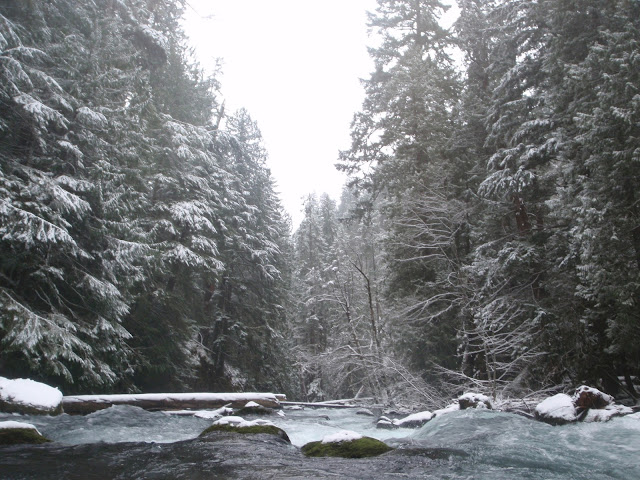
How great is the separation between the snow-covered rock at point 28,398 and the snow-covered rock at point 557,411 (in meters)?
9.50

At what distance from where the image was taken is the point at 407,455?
18.7ft

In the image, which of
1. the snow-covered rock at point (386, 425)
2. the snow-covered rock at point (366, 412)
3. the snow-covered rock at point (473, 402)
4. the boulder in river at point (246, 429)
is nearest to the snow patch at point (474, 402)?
the snow-covered rock at point (473, 402)

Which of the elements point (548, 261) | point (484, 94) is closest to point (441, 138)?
point (484, 94)

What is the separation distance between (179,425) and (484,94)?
15.6m

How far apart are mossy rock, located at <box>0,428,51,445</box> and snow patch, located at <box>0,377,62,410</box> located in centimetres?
238

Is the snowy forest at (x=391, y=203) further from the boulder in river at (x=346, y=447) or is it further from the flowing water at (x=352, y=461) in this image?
the boulder in river at (x=346, y=447)

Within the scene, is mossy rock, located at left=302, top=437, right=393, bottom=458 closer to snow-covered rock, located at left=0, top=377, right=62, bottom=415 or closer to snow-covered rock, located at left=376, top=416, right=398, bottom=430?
snow-covered rock, located at left=376, top=416, right=398, bottom=430

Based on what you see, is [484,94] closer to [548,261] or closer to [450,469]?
[548,261]

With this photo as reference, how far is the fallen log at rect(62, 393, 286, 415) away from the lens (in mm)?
9383

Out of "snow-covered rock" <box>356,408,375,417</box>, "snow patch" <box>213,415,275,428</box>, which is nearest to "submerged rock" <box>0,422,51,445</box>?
"snow patch" <box>213,415,275,428</box>

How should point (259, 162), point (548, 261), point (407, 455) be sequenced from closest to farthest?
point (407, 455) → point (548, 261) → point (259, 162)

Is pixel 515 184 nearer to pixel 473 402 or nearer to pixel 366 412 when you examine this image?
pixel 473 402

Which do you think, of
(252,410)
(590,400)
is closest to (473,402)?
(590,400)

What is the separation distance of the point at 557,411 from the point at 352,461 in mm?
4466
